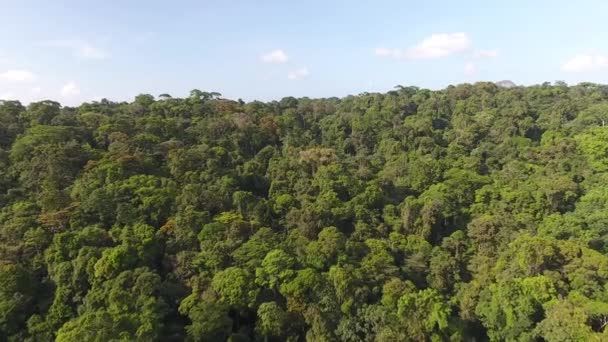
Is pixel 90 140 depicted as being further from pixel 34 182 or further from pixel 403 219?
pixel 403 219

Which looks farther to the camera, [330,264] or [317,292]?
[330,264]

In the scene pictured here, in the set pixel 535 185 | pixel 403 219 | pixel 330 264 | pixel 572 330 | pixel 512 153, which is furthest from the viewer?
pixel 512 153

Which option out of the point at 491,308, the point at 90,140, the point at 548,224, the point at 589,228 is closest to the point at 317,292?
the point at 491,308

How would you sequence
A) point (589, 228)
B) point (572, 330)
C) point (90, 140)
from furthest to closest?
point (90, 140)
point (589, 228)
point (572, 330)

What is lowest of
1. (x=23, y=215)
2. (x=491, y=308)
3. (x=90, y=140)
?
(x=491, y=308)

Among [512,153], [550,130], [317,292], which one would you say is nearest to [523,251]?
[317,292]

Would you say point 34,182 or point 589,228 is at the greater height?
point 34,182
